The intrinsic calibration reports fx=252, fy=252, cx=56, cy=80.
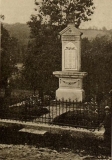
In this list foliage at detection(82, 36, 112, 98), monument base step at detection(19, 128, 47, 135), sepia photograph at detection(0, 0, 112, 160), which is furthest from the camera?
foliage at detection(82, 36, 112, 98)

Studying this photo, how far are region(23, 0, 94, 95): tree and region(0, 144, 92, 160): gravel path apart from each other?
155 inches

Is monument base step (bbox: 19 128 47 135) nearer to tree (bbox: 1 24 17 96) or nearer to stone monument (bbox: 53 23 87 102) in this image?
stone monument (bbox: 53 23 87 102)

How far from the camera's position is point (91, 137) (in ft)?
13.3

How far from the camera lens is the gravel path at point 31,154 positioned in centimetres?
343

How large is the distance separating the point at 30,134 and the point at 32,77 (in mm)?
3991

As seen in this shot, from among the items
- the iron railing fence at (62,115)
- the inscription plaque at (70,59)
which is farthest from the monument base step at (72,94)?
the iron railing fence at (62,115)

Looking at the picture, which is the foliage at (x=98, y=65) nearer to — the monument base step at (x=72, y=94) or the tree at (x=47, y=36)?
the monument base step at (x=72, y=94)

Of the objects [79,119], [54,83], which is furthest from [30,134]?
[54,83]

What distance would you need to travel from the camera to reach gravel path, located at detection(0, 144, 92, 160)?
3.43 meters

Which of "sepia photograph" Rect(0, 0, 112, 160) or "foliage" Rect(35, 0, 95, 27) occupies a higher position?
"foliage" Rect(35, 0, 95, 27)

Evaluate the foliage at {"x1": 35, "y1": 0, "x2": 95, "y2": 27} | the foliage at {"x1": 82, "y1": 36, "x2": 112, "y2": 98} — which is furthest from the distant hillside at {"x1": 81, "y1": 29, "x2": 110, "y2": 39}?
the foliage at {"x1": 35, "y1": 0, "x2": 95, "y2": 27}

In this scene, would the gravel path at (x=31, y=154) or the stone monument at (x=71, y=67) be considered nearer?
the gravel path at (x=31, y=154)

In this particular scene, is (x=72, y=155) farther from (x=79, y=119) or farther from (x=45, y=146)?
(x=79, y=119)

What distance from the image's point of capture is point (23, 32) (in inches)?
349
